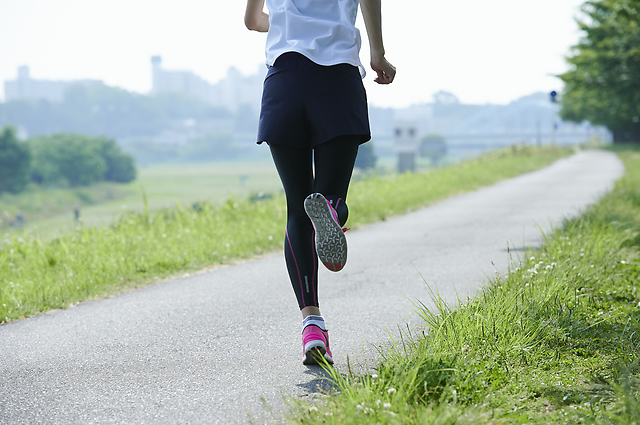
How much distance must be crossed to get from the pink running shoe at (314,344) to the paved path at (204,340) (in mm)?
54

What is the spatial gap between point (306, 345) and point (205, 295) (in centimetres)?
166

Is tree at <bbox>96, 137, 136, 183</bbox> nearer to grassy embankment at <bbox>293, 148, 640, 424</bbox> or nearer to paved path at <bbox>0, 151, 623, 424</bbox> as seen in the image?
paved path at <bbox>0, 151, 623, 424</bbox>

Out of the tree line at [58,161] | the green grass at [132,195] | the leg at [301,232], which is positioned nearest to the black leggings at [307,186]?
the leg at [301,232]

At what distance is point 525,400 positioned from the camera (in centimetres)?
179

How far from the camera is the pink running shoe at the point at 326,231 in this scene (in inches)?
79.9

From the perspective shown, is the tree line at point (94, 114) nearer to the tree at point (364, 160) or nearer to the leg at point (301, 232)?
the tree at point (364, 160)

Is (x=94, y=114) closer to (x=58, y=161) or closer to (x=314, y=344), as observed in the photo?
(x=58, y=161)

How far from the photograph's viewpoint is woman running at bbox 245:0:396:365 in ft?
6.90

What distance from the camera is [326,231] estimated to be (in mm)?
2031

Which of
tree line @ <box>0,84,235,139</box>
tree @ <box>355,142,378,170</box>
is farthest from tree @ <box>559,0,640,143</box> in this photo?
tree line @ <box>0,84,235,139</box>

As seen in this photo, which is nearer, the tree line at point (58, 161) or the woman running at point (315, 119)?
the woman running at point (315, 119)

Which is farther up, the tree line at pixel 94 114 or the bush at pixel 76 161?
the tree line at pixel 94 114

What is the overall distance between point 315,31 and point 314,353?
3.98ft

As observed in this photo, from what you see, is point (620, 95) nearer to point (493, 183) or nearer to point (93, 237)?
point (493, 183)
